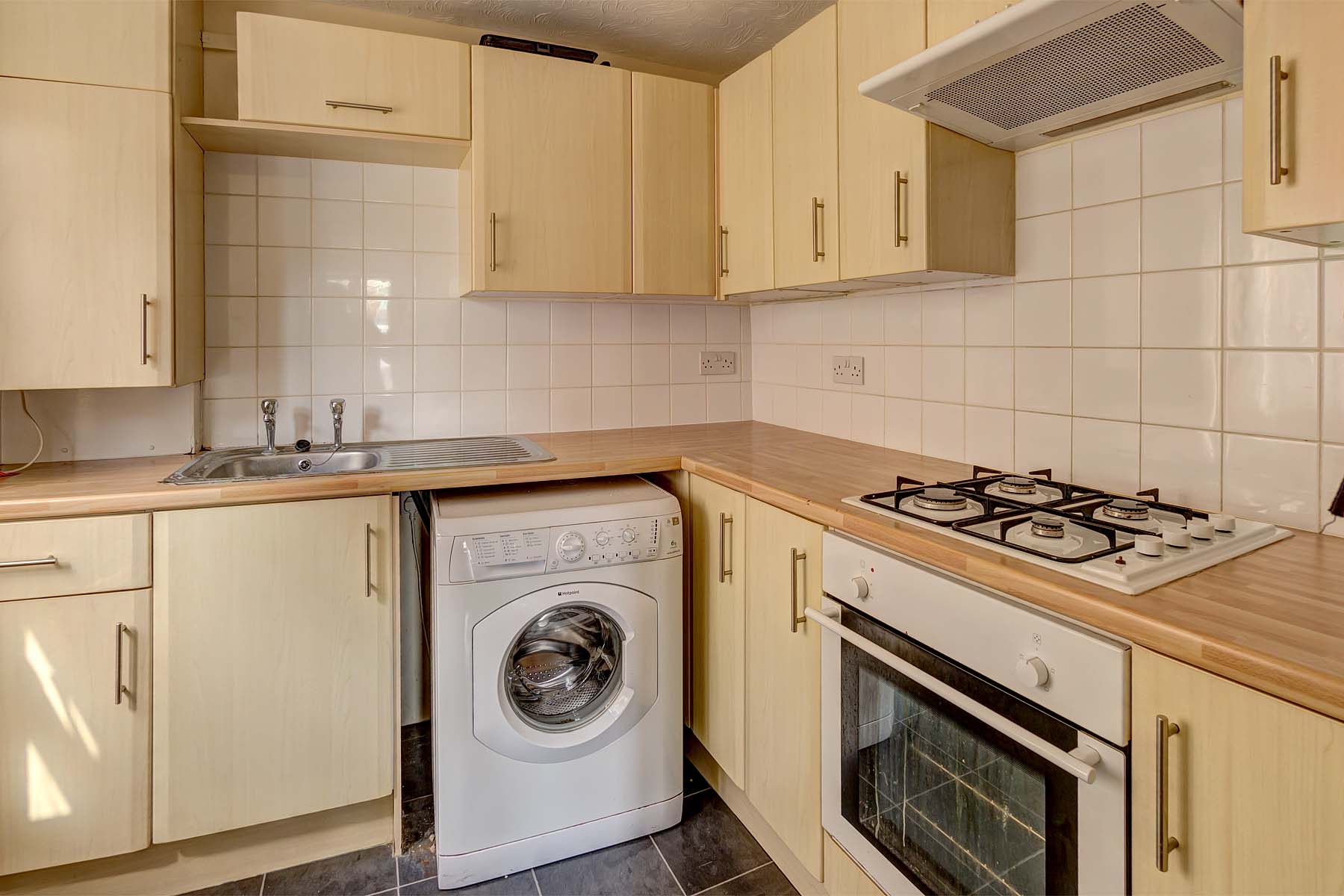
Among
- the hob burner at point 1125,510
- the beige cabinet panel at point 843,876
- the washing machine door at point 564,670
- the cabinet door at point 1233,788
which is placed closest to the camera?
the cabinet door at point 1233,788

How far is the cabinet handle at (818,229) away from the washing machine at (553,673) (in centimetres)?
73

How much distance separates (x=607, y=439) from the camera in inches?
91.0

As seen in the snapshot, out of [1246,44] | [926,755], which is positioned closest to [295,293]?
[926,755]

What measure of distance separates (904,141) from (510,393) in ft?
4.72

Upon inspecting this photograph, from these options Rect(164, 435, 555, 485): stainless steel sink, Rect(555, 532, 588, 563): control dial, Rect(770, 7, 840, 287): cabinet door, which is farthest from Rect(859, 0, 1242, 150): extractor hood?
Rect(164, 435, 555, 485): stainless steel sink

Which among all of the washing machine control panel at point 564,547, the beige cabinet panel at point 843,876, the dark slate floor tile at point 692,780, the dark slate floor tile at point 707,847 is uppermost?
the washing machine control panel at point 564,547

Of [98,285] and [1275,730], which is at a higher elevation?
[98,285]

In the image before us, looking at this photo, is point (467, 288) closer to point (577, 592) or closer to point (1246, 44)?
point (577, 592)

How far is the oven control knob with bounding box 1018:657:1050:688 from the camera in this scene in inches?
37.3

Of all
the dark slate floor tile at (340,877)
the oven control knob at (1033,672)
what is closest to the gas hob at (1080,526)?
the oven control knob at (1033,672)

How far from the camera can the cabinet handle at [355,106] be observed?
1.87 m

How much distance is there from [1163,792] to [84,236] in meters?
2.23

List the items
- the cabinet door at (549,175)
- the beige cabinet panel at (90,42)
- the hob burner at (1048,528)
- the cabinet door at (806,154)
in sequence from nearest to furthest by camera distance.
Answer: the hob burner at (1048,528), the beige cabinet panel at (90,42), the cabinet door at (806,154), the cabinet door at (549,175)

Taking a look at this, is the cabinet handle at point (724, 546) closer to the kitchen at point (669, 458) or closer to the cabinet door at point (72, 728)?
the kitchen at point (669, 458)
